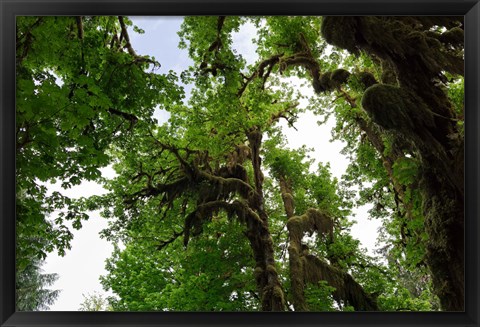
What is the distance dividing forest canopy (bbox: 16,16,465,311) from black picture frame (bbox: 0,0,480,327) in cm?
19

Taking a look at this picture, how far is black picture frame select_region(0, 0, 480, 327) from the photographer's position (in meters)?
1.69

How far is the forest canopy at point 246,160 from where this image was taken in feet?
10.8

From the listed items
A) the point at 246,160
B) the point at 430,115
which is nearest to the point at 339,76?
the point at 430,115

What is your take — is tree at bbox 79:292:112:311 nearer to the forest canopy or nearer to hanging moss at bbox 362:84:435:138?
the forest canopy

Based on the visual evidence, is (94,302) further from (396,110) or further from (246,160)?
(396,110)

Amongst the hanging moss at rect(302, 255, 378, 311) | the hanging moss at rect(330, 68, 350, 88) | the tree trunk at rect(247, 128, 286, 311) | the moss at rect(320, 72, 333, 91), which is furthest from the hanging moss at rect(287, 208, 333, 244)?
the hanging moss at rect(330, 68, 350, 88)

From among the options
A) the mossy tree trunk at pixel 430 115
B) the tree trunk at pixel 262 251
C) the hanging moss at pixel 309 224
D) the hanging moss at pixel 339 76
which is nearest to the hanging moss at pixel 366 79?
the hanging moss at pixel 339 76

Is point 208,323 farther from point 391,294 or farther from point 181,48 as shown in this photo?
point 391,294

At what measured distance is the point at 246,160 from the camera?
29.4 ft

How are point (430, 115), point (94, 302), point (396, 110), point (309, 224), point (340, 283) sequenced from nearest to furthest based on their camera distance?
point (396, 110) → point (430, 115) → point (340, 283) → point (309, 224) → point (94, 302)
